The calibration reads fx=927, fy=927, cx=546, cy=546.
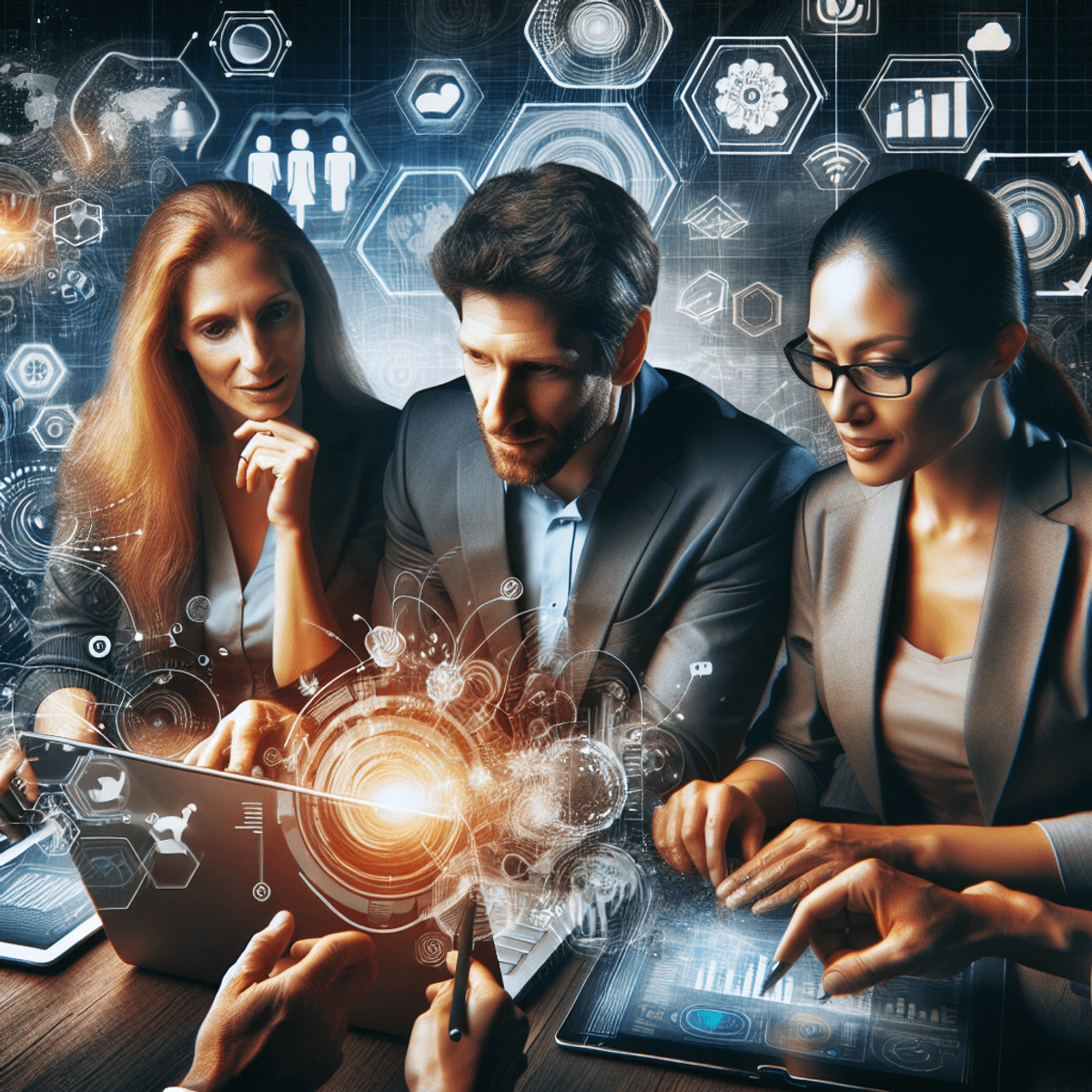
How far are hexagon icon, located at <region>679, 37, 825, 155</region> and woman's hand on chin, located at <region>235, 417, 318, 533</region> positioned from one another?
852 millimetres

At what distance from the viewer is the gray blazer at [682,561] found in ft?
A: 4.89

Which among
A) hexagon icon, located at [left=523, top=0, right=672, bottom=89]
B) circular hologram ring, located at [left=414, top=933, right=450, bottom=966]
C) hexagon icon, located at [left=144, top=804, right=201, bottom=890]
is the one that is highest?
hexagon icon, located at [left=523, top=0, right=672, bottom=89]

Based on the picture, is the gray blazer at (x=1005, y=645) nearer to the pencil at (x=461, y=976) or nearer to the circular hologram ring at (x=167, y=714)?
the pencil at (x=461, y=976)

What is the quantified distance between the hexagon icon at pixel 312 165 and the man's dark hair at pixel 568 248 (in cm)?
21

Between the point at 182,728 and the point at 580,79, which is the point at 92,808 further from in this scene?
the point at 580,79

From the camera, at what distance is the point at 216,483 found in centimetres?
167

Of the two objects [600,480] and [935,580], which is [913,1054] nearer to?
[935,580]

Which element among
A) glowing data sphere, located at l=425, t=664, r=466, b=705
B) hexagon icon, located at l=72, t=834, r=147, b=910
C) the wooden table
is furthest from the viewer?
glowing data sphere, located at l=425, t=664, r=466, b=705

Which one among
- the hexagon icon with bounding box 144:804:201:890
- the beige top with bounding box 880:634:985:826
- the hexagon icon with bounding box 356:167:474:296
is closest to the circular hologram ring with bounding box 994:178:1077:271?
the beige top with bounding box 880:634:985:826

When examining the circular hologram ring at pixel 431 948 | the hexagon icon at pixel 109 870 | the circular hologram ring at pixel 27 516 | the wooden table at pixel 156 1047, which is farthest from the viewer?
the circular hologram ring at pixel 27 516

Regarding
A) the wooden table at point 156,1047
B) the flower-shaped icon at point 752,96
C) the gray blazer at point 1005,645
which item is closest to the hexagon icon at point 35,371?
the wooden table at point 156,1047

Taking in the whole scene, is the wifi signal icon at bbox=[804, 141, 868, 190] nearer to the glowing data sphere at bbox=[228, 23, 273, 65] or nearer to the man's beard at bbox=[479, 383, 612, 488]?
the man's beard at bbox=[479, 383, 612, 488]

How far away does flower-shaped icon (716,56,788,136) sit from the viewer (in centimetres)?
146

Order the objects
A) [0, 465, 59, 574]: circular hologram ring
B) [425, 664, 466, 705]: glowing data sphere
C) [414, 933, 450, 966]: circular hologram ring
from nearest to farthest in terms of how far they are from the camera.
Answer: [414, 933, 450, 966]: circular hologram ring < [425, 664, 466, 705]: glowing data sphere < [0, 465, 59, 574]: circular hologram ring
